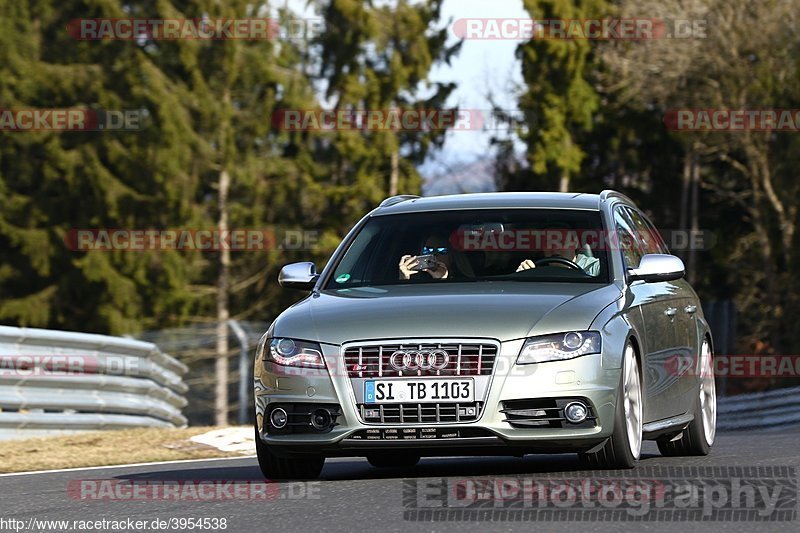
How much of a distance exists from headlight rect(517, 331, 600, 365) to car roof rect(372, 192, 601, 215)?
5.37ft

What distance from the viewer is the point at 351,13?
168 feet

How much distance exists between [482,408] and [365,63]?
4472 centimetres

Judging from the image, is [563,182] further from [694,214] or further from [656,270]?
[656,270]

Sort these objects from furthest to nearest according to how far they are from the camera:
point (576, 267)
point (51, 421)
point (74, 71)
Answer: point (74, 71) < point (51, 421) < point (576, 267)

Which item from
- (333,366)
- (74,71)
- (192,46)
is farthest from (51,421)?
(74,71)

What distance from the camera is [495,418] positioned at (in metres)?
8.44

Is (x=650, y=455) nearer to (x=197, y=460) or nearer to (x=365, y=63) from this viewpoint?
(x=197, y=460)

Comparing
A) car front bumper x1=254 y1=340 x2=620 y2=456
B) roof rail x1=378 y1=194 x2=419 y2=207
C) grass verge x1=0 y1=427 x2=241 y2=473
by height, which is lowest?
grass verge x1=0 y1=427 x2=241 y2=473

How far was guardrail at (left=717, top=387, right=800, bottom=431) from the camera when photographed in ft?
56.7

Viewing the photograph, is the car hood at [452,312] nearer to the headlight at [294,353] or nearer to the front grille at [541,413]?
the headlight at [294,353]

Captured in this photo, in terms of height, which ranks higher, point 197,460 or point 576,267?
point 576,267
